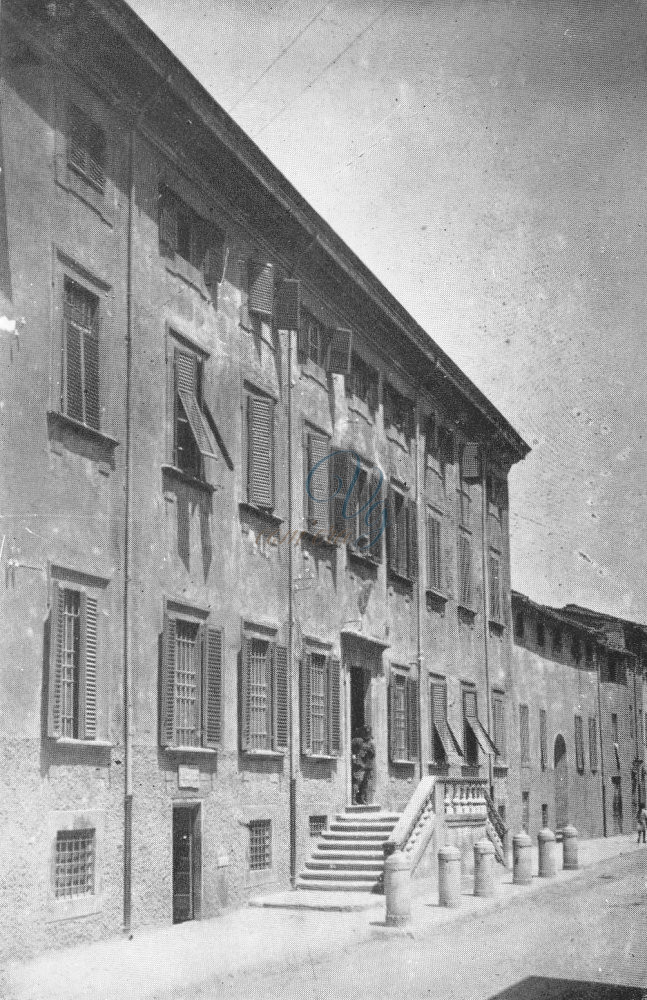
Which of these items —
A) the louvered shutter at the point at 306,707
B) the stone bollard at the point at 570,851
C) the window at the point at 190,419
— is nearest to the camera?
the window at the point at 190,419

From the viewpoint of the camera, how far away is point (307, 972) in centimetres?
1451

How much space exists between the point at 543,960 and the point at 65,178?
1119 centimetres

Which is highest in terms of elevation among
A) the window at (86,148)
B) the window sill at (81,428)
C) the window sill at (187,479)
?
the window at (86,148)

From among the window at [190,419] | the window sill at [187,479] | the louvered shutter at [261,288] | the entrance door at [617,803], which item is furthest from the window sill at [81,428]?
the entrance door at [617,803]

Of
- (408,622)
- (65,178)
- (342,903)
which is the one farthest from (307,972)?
(408,622)

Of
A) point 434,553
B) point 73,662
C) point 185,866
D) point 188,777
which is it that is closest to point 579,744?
point 434,553

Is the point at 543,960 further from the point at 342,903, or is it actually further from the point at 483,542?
the point at 483,542

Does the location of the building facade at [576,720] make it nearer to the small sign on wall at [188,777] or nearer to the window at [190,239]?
the small sign on wall at [188,777]

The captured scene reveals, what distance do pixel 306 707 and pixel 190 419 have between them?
662 centimetres

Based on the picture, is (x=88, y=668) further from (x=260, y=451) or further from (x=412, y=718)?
(x=412, y=718)

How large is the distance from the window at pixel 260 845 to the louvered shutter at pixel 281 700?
1.31m

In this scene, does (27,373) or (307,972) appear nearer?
(307,972)

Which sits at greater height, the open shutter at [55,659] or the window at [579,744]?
the open shutter at [55,659]

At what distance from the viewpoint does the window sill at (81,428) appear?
16422 mm
